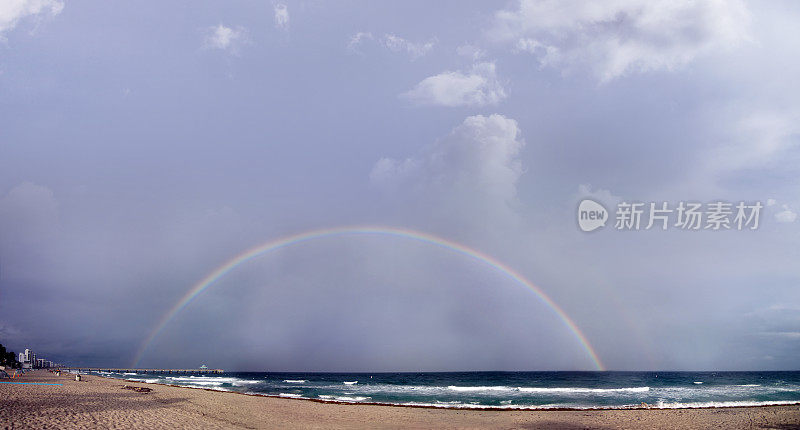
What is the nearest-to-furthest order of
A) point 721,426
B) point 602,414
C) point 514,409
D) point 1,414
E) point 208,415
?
point 1,414 < point 721,426 < point 208,415 < point 602,414 < point 514,409

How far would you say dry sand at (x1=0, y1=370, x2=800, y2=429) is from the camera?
17.5m

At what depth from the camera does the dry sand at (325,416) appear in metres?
17.5

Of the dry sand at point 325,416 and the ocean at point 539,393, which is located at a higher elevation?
the dry sand at point 325,416

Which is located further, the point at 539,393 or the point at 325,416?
the point at 539,393

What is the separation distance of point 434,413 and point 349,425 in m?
6.63

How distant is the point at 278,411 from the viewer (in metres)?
25.1

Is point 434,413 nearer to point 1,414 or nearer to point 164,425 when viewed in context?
point 164,425

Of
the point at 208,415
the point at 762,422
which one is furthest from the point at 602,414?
the point at 208,415

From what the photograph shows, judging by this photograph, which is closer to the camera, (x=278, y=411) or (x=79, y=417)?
(x=79, y=417)

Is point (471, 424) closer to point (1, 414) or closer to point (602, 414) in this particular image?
point (602, 414)

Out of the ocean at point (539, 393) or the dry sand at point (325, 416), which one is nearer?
the dry sand at point (325, 416)

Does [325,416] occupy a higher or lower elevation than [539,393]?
higher

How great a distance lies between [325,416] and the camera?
23203 millimetres

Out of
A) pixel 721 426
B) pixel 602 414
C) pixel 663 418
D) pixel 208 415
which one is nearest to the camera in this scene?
pixel 721 426
